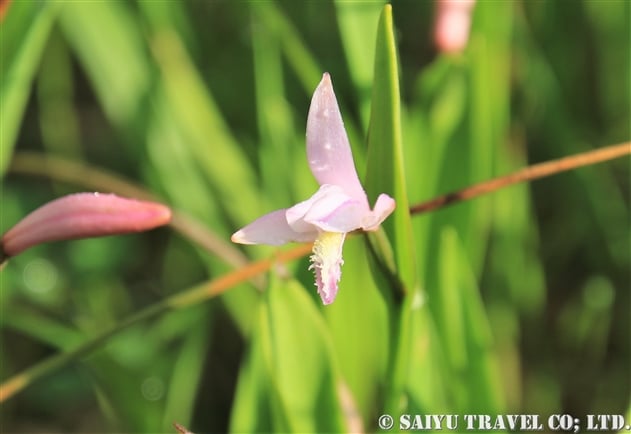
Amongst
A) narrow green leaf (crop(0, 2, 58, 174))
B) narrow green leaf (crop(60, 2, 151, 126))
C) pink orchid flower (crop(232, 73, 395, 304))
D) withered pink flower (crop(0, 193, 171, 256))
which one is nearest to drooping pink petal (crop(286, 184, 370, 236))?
pink orchid flower (crop(232, 73, 395, 304))

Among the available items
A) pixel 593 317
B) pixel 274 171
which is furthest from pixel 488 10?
pixel 593 317

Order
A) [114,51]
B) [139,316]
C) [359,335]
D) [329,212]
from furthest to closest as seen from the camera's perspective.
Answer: [114,51]
[359,335]
[139,316]
[329,212]

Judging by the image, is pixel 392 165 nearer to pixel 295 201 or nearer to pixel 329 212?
pixel 329 212

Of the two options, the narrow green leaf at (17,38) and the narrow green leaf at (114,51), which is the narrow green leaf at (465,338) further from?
the narrow green leaf at (114,51)

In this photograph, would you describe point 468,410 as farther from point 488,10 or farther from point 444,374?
point 488,10

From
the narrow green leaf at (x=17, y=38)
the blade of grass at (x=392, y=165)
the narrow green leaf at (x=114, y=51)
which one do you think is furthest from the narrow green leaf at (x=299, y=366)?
the narrow green leaf at (x=114, y=51)

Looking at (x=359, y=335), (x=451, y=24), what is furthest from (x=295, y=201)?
(x=451, y=24)

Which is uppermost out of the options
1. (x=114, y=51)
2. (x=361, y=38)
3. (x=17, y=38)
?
(x=114, y=51)
